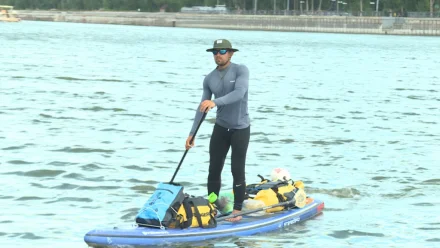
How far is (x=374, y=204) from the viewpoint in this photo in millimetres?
17469

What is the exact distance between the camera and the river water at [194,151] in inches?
606

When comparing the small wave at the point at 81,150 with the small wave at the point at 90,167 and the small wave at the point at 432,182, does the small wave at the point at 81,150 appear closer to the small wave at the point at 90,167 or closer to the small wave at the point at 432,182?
the small wave at the point at 90,167

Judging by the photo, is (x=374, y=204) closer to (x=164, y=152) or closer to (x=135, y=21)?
(x=164, y=152)

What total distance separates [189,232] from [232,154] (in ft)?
4.58

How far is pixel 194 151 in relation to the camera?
23.3 m

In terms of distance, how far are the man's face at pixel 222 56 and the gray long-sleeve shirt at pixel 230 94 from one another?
168mm

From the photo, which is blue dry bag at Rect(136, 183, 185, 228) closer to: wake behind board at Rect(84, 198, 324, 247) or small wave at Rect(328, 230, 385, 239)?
wake behind board at Rect(84, 198, 324, 247)

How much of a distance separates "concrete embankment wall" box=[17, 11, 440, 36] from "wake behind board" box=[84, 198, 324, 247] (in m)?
120

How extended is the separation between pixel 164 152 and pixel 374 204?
22.3 feet

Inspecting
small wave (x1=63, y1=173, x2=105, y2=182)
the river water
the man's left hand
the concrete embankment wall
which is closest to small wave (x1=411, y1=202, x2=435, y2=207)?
the river water

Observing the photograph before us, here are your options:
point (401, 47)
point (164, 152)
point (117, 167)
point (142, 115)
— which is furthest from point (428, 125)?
point (401, 47)

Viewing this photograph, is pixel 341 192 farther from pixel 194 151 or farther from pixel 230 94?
pixel 194 151

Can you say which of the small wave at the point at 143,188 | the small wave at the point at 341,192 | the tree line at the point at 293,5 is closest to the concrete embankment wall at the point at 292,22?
the tree line at the point at 293,5

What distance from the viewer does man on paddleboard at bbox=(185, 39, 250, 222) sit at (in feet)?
44.2
